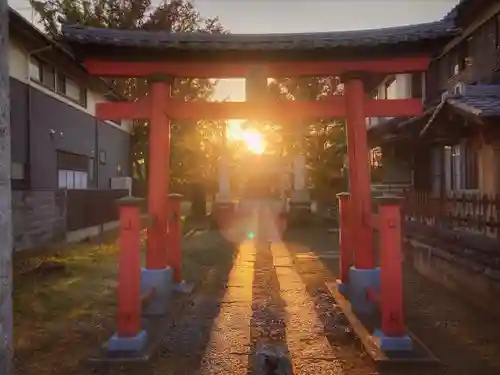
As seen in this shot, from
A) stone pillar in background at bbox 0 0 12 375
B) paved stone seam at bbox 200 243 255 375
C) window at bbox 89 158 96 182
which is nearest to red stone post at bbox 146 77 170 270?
paved stone seam at bbox 200 243 255 375

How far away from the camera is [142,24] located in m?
27.8

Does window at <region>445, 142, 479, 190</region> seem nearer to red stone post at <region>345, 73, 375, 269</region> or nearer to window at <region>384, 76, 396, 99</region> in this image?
window at <region>384, 76, 396, 99</region>

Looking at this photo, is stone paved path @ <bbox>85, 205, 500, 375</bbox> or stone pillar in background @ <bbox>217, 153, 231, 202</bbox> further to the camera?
stone pillar in background @ <bbox>217, 153, 231, 202</bbox>

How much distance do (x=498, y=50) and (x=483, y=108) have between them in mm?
4236

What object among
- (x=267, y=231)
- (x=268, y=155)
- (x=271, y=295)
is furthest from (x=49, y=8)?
(x=268, y=155)

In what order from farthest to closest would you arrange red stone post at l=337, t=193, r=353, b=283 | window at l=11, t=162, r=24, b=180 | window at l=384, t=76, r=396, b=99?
window at l=384, t=76, r=396, b=99
window at l=11, t=162, r=24, b=180
red stone post at l=337, t=193, r=353, b=283

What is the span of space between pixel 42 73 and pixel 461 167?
40.5ft

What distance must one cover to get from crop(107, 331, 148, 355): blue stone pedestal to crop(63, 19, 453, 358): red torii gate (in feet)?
7.87

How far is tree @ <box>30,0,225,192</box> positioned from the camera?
1037 inches

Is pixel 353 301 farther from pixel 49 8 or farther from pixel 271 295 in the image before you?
pixel 49 8

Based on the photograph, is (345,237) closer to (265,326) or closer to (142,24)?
(265,326)

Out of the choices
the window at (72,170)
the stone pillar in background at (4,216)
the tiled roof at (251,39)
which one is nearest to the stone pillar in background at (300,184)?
the window at (72,170)

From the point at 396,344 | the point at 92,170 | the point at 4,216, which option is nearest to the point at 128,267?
the point at 396,344

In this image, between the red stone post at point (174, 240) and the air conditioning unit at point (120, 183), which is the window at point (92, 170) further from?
the red stone post at point (174, 240)
